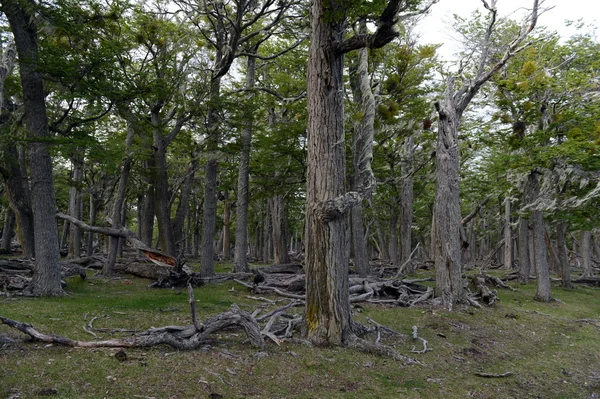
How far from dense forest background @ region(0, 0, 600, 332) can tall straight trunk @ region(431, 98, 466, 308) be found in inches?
1.6

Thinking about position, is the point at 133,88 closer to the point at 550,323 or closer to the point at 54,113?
the point at 54,113

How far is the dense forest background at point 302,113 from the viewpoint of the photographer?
24.7ft

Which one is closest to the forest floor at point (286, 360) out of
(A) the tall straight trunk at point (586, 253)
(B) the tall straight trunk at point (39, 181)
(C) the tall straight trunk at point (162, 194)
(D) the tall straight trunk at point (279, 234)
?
(B) the tall straight trunk at point (39, 181)

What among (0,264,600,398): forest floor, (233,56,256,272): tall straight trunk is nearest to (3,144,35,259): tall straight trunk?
(0,264,600,398): forest floor

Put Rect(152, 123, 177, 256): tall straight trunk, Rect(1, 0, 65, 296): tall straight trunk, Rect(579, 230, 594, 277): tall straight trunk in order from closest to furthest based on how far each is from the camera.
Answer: Rect(1, 0, 65, 296): tall straight trunk → Rect(152, 123, 177, 256): tall straight trunk → Rect(579, 230, 594, 277): tall straight trunk

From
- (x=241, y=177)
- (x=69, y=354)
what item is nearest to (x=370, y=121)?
(x=69, y=354)

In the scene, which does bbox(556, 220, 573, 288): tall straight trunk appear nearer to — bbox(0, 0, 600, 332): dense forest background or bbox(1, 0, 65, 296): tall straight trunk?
bbox(0, 0, 600, 332): dense forest background

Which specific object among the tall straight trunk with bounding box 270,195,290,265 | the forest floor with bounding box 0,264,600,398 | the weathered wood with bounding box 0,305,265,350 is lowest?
the forest floor with bounding box 0,264,600,398

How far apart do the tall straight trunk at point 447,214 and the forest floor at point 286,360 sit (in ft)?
3.79

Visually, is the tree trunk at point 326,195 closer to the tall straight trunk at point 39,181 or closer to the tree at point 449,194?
the tree at point 449,194

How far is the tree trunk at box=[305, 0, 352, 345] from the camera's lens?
722 cm

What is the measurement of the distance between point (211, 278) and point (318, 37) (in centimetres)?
970

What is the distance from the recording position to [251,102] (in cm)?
1586

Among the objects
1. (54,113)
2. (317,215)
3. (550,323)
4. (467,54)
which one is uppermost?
(467,54)
